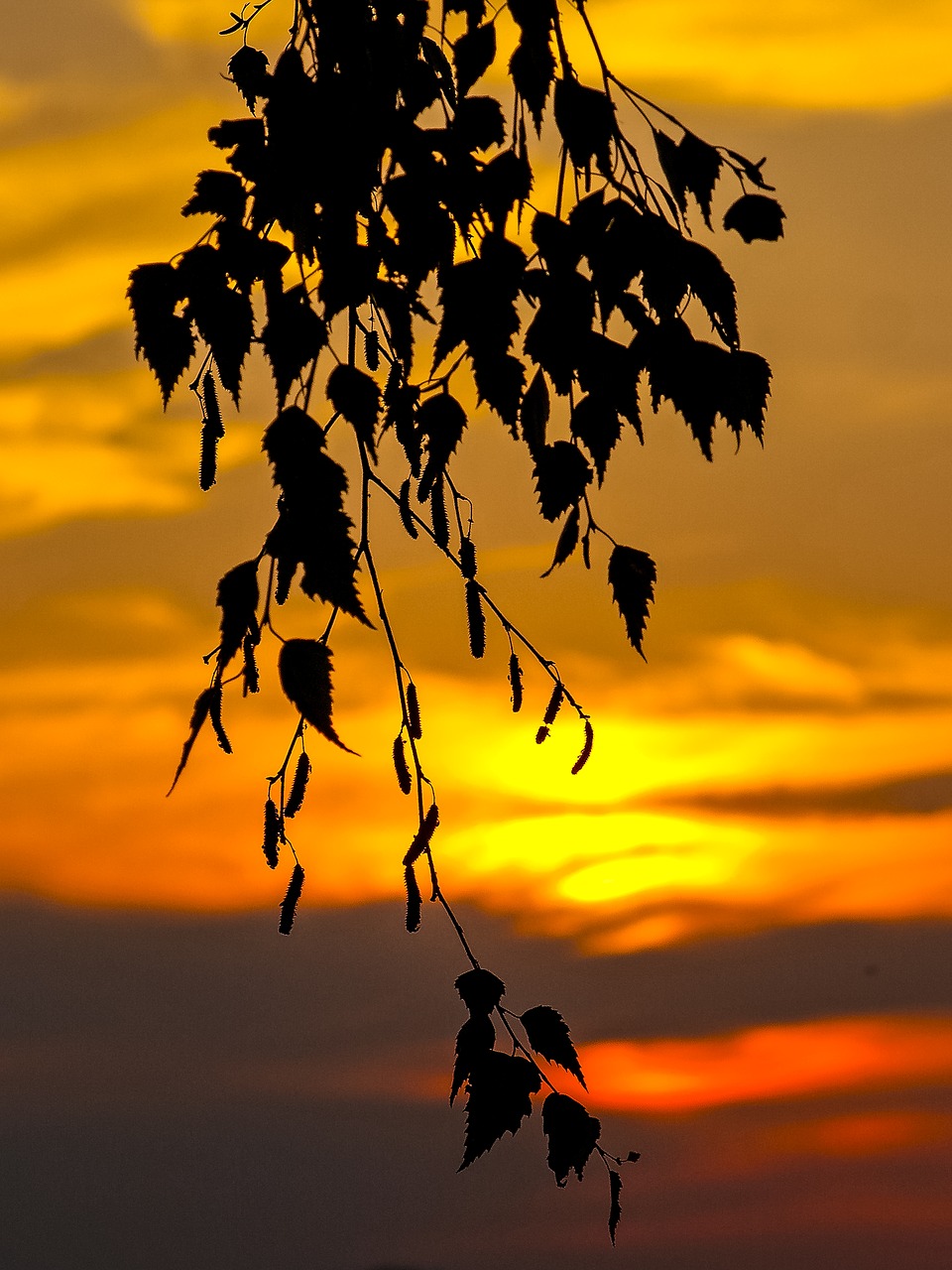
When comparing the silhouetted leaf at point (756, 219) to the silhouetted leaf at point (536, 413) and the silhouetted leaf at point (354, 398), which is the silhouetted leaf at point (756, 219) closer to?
the silhouetted leaf at point (536, 413)

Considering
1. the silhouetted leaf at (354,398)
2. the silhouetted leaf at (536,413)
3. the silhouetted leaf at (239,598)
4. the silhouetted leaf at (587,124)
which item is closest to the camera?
the silhouetted leaf at (239,598)

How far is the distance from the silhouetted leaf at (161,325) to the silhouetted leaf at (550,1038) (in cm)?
145

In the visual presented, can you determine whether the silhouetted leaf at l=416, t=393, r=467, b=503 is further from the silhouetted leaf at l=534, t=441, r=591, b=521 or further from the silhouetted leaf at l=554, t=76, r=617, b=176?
the silhouetted leaf at l=554, t=76, r=617, b=176

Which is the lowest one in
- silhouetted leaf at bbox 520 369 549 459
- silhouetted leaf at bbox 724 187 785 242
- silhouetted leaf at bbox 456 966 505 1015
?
silhouetted leaf at bbox 456 966 505 1015

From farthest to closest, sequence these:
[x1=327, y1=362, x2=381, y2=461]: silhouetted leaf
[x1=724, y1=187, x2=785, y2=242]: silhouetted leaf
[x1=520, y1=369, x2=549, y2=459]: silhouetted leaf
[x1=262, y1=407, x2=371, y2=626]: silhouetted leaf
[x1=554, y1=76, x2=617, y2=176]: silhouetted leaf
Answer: [x1=520, y1=369, x2=549, y2=459]: silhouetted leaf → [x1=554, y1=76, x2=617, y2=176]: silhouetted leaf → [x1=724, y1=187, x2=785, y2=242]: silhouetted leaf → [x1=327, y1=362, x2=381, y2=461]: silhouetted leaf → [x1=262, y1=407, x2=371, y2=626]: silhouetted leaf

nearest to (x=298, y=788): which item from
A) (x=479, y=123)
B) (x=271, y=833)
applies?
(x=271, y=833)

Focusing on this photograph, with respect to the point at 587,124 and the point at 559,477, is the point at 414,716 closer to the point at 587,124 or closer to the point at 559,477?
the point at 559,477

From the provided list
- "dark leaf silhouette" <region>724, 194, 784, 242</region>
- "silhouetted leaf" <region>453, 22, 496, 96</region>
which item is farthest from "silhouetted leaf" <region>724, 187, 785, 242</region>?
"silhouetted leaf" <region>453, 22, 496, 96</region>

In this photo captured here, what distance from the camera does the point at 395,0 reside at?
3.09 m

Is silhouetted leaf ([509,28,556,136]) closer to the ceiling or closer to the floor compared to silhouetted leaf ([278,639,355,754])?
closer to the ceiling

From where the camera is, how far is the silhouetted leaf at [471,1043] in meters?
3.08

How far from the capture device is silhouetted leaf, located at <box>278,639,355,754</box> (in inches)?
88.2

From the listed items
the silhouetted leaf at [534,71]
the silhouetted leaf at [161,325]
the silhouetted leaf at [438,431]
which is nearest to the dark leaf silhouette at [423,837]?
the silhouetted leaf at [438,431]

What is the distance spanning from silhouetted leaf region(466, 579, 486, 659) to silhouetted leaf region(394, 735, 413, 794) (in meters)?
0.24
